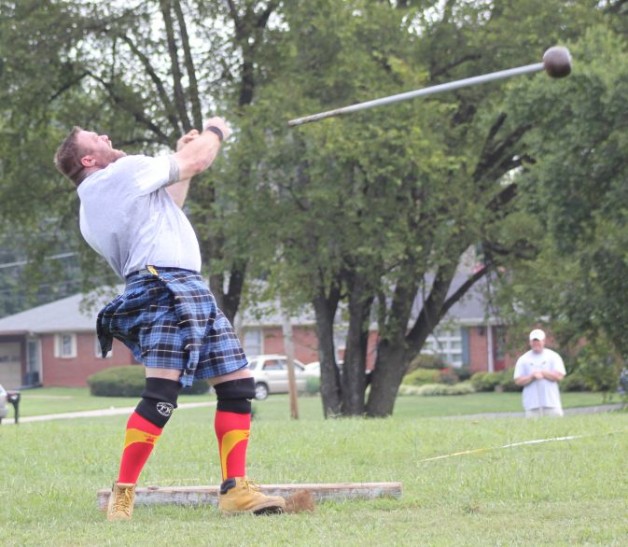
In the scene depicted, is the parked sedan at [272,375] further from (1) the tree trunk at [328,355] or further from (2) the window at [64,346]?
(1) the tree trunk at [328,355]

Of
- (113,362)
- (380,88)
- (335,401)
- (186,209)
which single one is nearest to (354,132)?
(380,88)

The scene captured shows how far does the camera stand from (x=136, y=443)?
5633mm

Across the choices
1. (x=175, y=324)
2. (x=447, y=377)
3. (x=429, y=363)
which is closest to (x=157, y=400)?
(x=175, y=324)

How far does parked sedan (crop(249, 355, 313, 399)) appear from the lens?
5153cm

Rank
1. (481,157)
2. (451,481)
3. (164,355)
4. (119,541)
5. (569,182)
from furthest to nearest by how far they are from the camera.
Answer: (481,157), (569,182), (451,481), (164,355), (119,541)

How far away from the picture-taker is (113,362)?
61.5 meters

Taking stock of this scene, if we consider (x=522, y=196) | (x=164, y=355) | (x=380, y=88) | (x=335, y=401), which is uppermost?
A: (x=380, y=88)

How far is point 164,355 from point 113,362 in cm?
5693

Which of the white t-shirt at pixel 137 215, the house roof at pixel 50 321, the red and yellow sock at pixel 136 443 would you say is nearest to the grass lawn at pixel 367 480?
the red and yellow sock at pixel 136 443

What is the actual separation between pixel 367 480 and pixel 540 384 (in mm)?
10179

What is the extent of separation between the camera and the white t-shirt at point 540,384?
16.6 m

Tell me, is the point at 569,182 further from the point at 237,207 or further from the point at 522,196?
the point at 237,207

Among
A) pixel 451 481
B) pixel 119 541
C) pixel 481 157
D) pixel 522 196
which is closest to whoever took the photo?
pixel 119 541

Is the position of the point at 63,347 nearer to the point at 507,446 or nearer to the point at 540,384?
the point at 540,384
